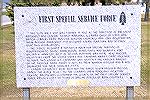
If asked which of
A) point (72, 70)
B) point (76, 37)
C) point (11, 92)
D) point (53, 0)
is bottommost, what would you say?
point (11, 92)

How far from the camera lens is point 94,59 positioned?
20.7 feet

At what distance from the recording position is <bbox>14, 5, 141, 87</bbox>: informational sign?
6.27 meters

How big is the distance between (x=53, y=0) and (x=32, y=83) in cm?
1585

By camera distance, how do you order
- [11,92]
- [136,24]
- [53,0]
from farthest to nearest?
[53,0] → [11,92] → [136,24]

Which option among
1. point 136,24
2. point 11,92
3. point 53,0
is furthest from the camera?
point 53,0

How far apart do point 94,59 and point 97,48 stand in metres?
0.17

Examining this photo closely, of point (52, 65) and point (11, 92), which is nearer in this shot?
point (52, 65)

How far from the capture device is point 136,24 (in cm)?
627

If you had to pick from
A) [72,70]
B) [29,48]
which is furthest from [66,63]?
[29,48]

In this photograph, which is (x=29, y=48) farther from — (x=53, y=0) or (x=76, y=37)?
(x=53, y=0)

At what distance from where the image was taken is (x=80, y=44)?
6.29m

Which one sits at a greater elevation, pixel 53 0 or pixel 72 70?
pixel 53 0

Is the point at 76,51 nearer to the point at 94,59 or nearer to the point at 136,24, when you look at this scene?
the point at 94,59

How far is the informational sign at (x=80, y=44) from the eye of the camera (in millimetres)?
6273
